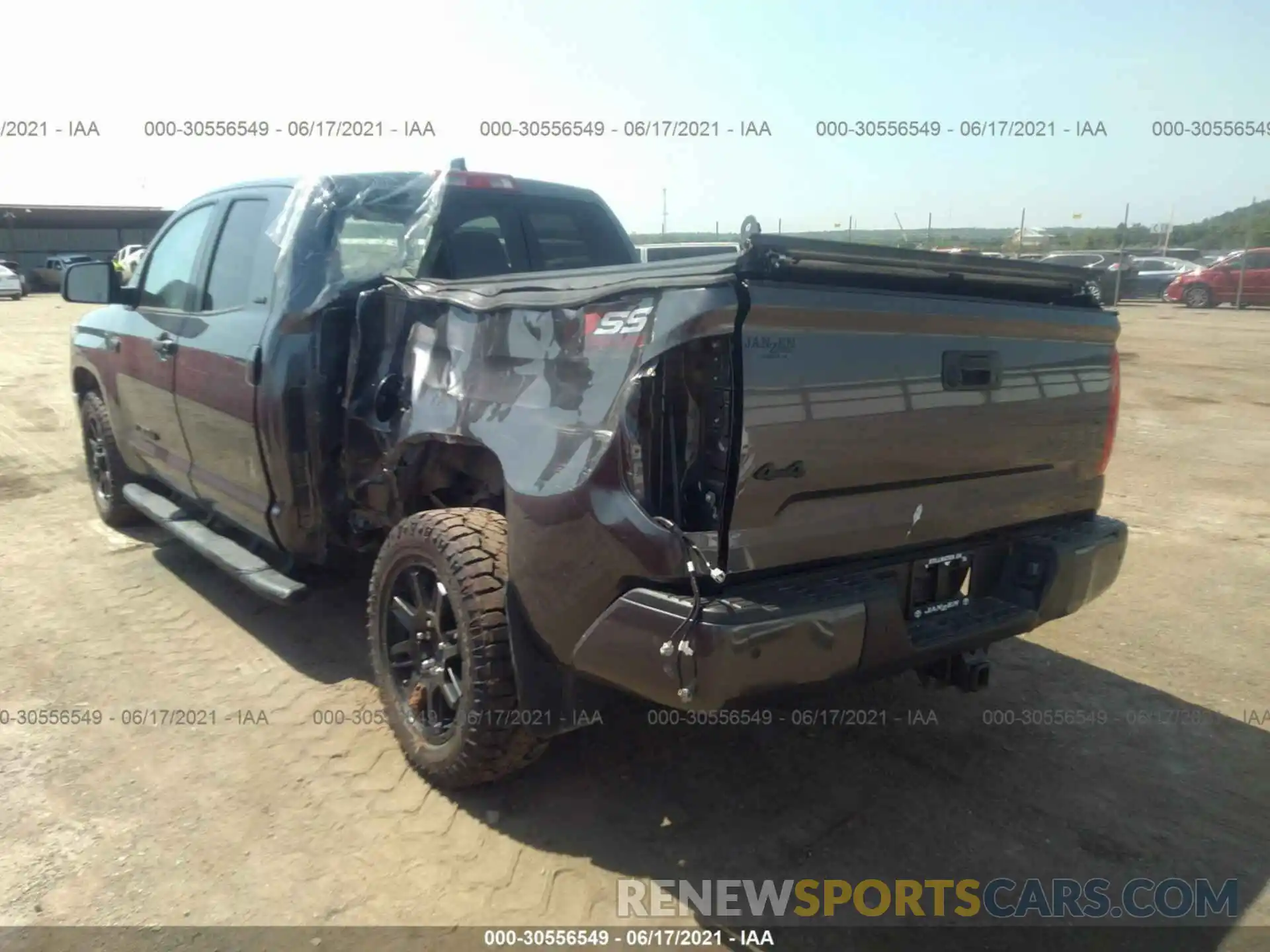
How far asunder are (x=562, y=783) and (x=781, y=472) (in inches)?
59.4

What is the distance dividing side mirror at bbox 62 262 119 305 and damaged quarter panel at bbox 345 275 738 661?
8.72ft

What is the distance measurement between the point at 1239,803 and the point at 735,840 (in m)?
1.74

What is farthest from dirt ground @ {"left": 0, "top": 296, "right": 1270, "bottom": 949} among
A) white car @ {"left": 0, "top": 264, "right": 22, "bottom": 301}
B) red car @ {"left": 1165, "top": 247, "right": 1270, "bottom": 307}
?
white car @ {"left": 0, "top": 264, "right": 22, "bottom": 301}

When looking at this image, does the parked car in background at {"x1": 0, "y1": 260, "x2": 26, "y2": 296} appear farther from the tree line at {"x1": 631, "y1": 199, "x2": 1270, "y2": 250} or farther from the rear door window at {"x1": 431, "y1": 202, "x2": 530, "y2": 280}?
the rear door window at {"x1": 431, "y1": 202, "x2": 530, "y2": 280}

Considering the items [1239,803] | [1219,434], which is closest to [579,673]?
[1239,803]

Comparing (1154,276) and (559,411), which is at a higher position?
(559,411)

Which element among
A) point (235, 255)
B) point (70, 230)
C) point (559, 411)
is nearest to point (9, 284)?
point (70, 230)

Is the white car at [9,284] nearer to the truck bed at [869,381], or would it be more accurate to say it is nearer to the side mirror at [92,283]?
the side mirror at [92,283]

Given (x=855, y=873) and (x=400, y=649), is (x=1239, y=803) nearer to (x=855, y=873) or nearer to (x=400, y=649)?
(x=855, y=873)

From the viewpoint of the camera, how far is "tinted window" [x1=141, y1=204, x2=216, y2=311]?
4.82 metres

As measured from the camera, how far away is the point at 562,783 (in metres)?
3.33

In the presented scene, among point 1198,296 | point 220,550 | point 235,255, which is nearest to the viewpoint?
point 235,255

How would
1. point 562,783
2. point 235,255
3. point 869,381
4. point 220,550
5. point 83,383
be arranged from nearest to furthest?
point 869,381
point 562,783
point 235,255
point 220,550
point 83,383

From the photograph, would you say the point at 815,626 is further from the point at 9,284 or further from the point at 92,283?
the point at 9,284
